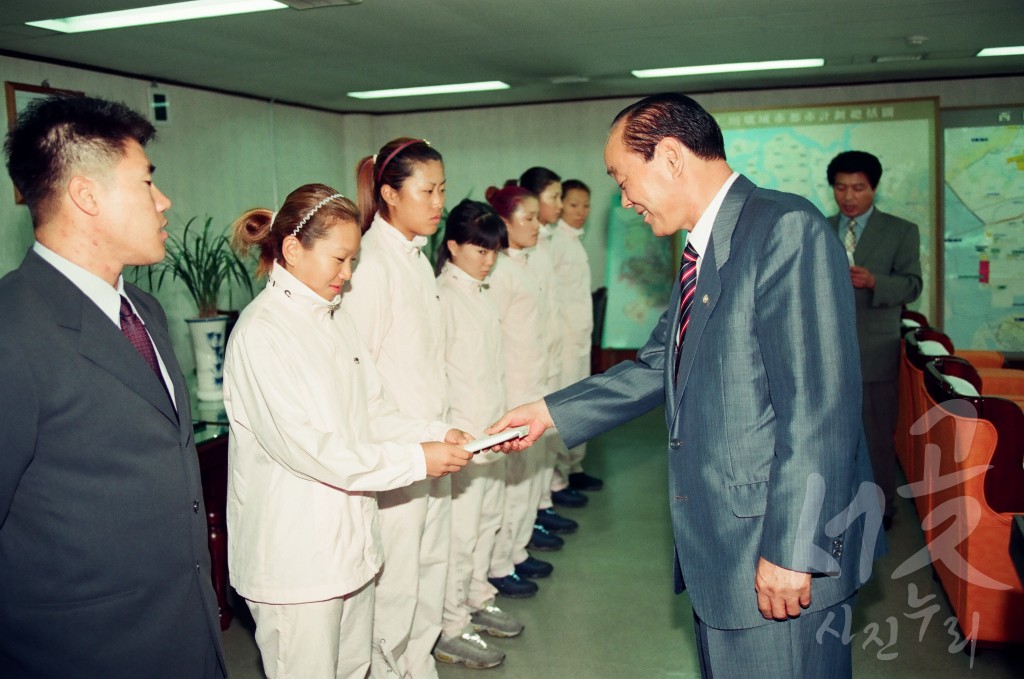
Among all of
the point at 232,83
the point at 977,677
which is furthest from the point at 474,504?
the point at 232,83

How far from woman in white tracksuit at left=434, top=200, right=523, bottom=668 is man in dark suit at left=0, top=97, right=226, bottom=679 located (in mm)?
1736

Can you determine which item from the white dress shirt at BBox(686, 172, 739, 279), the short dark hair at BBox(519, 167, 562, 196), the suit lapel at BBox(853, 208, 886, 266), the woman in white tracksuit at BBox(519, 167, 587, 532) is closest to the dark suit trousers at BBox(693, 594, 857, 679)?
the white dress shirt at BBox(686, 172, 739, 279)

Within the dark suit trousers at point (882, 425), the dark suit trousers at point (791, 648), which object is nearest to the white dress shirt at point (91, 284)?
the dark suit trousers at point (791, 648)

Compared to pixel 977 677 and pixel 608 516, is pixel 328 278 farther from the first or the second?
pixel 608 516

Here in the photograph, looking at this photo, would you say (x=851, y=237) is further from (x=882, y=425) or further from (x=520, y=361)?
(x=520, y=361)

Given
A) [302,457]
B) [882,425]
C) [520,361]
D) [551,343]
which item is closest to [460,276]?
[520,361]

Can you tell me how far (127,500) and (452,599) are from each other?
192cm

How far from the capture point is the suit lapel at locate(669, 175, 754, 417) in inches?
63.6

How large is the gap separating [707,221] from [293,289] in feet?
Answer: 3.50

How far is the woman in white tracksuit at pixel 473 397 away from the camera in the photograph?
327cm

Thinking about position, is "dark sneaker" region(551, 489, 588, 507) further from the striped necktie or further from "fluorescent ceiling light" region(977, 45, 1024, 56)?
"fluorescent ceiling light" region(977, 45, 1024, 56)

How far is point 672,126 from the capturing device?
168 cm

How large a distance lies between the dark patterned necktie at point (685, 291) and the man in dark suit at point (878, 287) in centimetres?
266

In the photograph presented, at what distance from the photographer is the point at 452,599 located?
3174 mm
